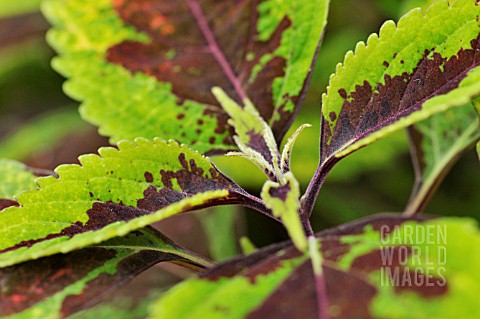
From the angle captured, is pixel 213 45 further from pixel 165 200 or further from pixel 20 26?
pixel 20 26

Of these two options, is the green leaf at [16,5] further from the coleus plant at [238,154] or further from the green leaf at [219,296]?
the green leaf at [219,296]

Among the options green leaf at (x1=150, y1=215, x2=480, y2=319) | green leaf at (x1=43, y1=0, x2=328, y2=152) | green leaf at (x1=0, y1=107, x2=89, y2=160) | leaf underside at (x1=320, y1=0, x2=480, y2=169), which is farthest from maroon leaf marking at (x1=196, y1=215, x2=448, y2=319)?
green leaf at (x1=0, y1=107, x2=89, y2=160)

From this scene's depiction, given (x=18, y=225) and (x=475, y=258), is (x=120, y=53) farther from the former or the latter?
(x=475, y=258)

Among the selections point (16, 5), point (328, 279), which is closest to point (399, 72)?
point (328, 279)

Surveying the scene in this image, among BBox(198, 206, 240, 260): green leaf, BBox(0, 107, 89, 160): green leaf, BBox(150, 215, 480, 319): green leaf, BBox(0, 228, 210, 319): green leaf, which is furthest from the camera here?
BBox(0, 107, 89, 160): green leaf

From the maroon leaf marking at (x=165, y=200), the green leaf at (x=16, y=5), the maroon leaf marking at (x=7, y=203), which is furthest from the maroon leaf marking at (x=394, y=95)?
the green leaf at (x=16, y=5)

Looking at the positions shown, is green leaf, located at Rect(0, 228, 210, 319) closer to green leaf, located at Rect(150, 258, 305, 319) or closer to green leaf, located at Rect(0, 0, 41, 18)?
green leaf, located at Rect(150, 258, 305, 319)

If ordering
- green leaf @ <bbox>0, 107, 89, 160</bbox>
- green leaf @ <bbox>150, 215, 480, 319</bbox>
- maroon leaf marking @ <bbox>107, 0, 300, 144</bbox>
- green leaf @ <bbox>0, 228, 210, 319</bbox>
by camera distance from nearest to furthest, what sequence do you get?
green leaf @ <bbox>150, 215, 480, 319</bbox>
green leaf @ <bbox>0, 228, 210, 319</bbox>
maroon leaf marking @ <bbox>107, 0, 300, 144</bbox>
green leaf @ <bbox>0, 107, 89, 160</bbox>

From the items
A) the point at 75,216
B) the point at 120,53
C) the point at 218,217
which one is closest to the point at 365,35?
the point at 218,217
